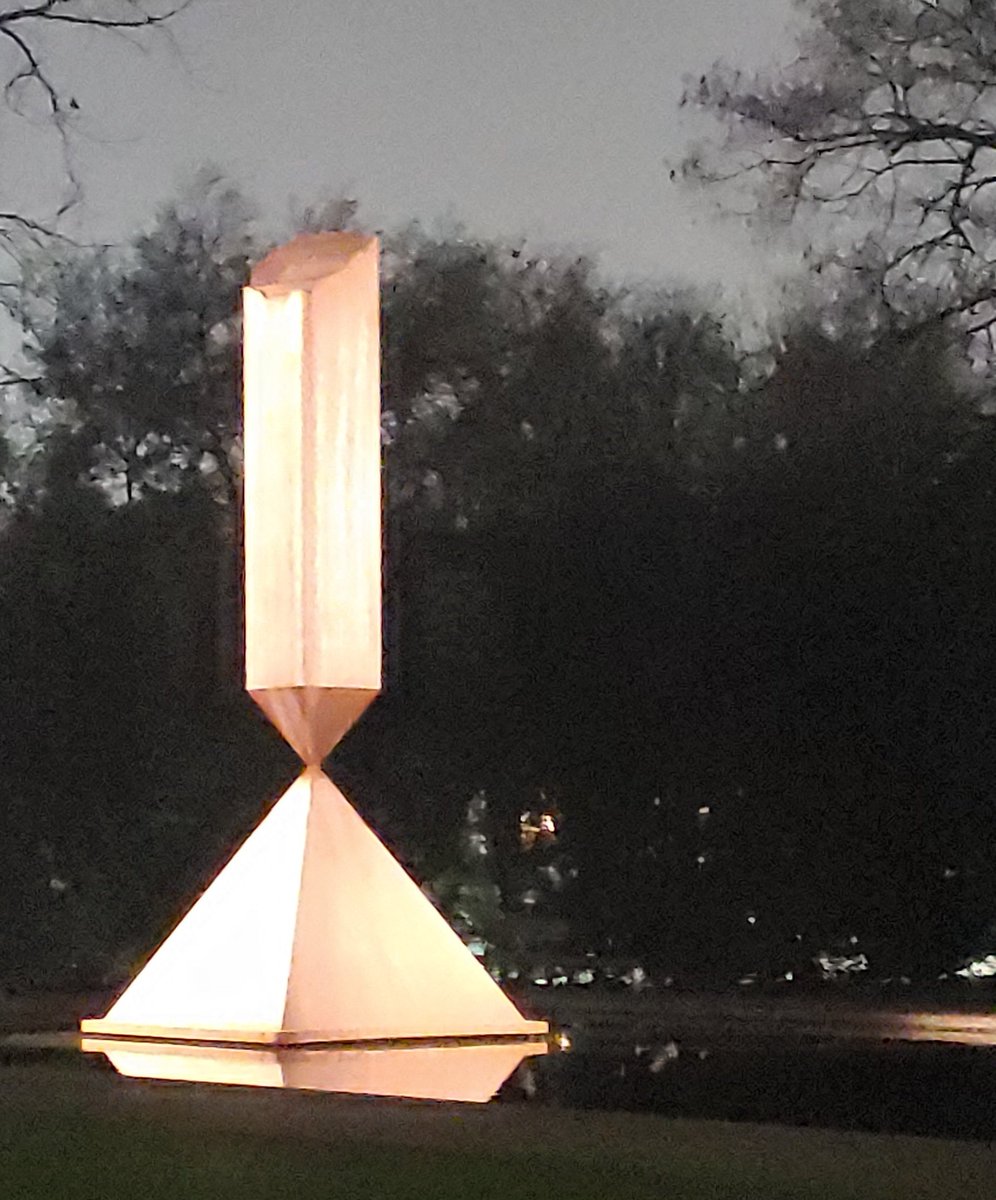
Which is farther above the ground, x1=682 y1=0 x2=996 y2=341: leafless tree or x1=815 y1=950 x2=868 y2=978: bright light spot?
x1=682 y1=0 x2=996 y2=341: leafless tree

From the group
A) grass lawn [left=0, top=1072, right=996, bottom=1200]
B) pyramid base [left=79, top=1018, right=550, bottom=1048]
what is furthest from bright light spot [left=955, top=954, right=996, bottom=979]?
grass lawn [left=0, top=1072, right=996, bottom=1200]

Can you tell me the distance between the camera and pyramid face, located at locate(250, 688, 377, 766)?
7.82 feet

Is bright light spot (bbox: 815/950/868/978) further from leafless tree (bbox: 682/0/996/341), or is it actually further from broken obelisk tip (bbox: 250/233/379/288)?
broken obelisk tip (bbox: 250/233/379/288)

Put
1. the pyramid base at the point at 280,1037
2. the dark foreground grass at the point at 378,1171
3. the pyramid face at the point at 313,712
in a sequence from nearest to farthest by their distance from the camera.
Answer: the dark foreground grass at the point at 378,1171 < the pyramid base at the point at 280,1037 < the pyramid face at the point at 313,712

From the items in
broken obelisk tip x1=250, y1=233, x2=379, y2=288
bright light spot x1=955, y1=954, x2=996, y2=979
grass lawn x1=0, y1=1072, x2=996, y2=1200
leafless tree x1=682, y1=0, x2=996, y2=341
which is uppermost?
leafless tree x1=682, y1=0, x2=996, y2=341

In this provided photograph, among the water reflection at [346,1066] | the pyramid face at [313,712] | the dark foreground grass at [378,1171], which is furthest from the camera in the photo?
the pyramid face at [313,712]

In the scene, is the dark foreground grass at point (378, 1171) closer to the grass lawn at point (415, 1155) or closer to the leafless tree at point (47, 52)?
the grass lawn at point (415, 1155)

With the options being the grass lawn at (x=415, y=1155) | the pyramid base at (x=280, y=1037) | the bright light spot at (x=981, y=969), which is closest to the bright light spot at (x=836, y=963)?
the bright light spot at (x=981, y=969)

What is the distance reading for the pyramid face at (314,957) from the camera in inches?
88.2

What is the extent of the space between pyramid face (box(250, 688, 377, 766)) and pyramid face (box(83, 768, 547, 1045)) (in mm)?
36

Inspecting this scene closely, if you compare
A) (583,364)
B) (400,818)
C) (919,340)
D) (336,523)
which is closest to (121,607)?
(400,818)

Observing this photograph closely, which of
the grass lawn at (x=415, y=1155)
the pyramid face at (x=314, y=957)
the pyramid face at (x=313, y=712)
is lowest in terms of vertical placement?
the grass lawn at (x=415, y=1155)

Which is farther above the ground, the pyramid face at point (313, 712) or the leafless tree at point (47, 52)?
the leafless tree at point (47, 52)

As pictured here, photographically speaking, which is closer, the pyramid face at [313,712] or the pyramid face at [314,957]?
the pyramid face at [314,957]
